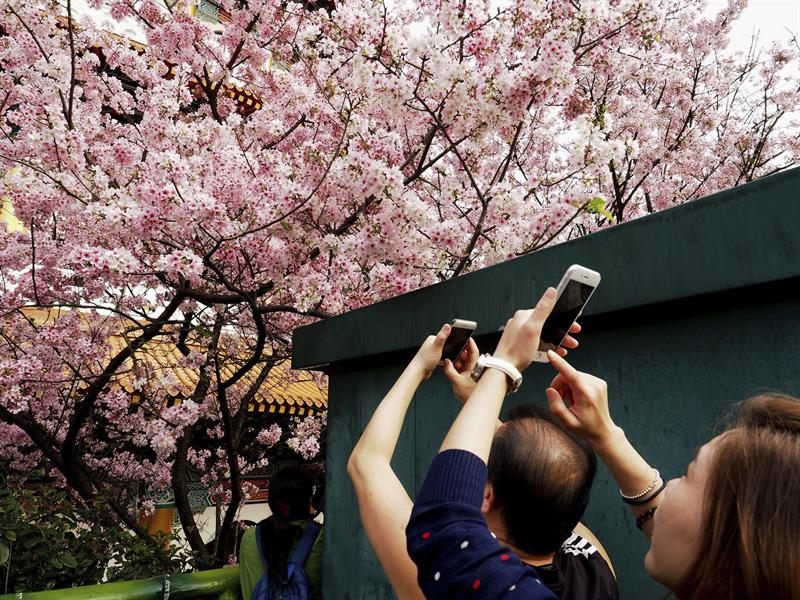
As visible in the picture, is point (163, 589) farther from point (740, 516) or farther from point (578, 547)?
point (740, 516)

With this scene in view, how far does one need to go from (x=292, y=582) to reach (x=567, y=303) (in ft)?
6.82

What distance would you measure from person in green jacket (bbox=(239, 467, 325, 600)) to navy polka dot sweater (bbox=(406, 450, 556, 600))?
6.47 feet

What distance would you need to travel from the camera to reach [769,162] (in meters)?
6.41

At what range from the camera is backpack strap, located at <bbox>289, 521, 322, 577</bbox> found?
102 inches

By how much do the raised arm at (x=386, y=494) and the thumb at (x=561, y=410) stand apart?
0.29 m

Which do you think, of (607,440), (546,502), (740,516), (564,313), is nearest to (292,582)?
(546,502)

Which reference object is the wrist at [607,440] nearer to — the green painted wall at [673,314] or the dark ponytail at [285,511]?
the green painted wall at [673,314]

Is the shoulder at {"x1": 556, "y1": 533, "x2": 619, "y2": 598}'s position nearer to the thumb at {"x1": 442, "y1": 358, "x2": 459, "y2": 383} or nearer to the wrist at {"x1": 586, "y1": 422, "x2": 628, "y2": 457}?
the wrist at {"x1": 586, "y1": 422, "x2": 628, "y2": 457}

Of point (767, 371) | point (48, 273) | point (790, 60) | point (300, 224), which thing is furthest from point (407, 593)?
point (790, 60)

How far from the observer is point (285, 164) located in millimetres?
4539

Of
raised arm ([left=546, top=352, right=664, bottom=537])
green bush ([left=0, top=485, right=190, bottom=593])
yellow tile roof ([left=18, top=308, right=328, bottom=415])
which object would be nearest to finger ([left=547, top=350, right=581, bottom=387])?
raised arm ([left=546, top=352, right=664, bottom=537])

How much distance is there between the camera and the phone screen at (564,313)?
41.9 inches

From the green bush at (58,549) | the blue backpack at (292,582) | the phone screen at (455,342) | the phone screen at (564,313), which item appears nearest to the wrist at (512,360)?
the phone screen at (564,313)

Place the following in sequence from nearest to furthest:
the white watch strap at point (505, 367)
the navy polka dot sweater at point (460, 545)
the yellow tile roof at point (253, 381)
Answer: the navy polka dot sweater at point (460, 545), the white watch strap at point (505, 367), the yellow tile roof at point (253, 381)
